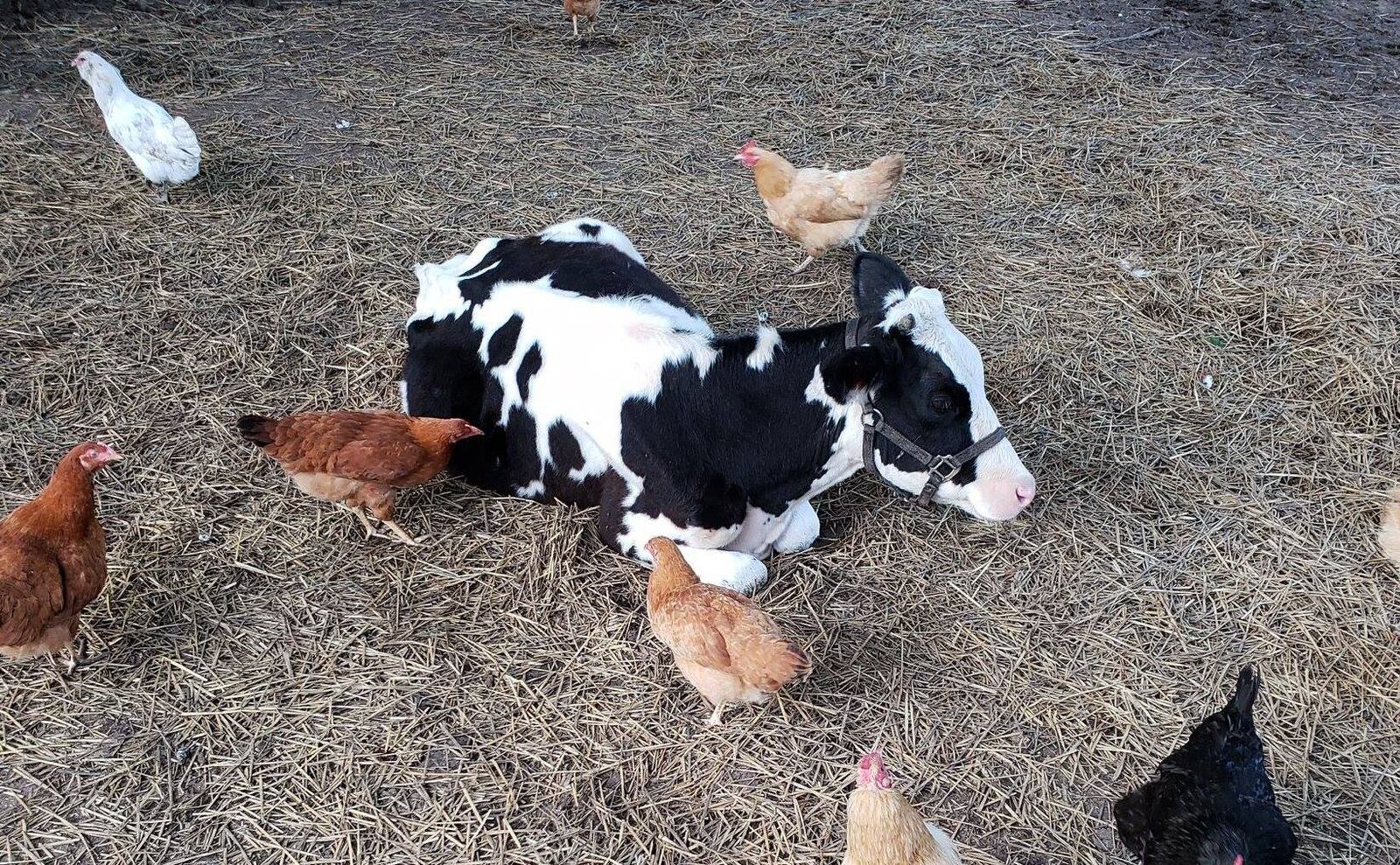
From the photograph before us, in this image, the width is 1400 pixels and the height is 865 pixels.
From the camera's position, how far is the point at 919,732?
382 centimetres

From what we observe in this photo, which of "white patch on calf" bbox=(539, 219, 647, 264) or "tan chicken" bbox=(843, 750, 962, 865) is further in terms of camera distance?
"white patch on calf" bbox=(539, 219, 647, 264)

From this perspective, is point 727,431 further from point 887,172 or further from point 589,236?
point 887,172

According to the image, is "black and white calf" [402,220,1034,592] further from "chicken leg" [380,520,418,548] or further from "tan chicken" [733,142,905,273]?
"tan chicken" [733,142,905,273]

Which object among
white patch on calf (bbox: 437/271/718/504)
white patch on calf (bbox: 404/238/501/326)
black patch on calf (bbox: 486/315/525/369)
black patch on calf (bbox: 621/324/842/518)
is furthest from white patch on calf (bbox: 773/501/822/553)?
white patch on calf (bbox: 404/238/501/326)

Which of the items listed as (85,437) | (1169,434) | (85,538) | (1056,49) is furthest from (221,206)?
(1056,49)

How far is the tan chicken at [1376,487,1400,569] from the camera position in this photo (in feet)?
14.5

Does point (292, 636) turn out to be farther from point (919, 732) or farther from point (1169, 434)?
point (1169, 434)

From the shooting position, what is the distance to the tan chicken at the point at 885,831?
2.93m

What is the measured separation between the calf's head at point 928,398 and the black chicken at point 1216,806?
46.5 inches

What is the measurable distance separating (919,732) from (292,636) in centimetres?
265

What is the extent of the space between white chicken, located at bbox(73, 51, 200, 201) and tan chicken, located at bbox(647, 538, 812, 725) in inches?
187

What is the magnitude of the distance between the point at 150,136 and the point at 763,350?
4.70 meters

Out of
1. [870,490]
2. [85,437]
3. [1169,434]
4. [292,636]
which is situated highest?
[85,437]

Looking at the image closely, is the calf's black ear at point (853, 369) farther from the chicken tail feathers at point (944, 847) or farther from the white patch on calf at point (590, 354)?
the chicken tail feathers at point (944, 847)
